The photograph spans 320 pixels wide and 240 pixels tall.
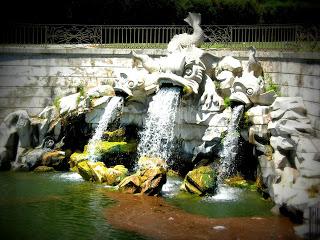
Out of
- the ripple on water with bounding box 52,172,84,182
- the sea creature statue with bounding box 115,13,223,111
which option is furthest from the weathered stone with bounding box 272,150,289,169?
Answer: the ripple on water with bounding box 52,172,84,182

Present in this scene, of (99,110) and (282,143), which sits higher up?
(99,110)

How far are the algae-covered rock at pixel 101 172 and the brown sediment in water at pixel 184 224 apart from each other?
6.13 ft

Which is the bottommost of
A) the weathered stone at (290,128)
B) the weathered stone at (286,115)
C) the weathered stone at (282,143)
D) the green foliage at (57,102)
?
the weathered stone at (282,143)

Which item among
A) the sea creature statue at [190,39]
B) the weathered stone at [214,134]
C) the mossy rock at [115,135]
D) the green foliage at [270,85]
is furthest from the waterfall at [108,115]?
the green foliage at [270,85]

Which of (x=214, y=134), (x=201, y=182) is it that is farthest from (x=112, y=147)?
(x=201, y=182)

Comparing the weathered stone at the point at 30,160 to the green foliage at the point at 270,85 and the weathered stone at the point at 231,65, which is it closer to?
the weathered stone at the point at 231,65

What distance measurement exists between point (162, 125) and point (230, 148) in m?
2.24

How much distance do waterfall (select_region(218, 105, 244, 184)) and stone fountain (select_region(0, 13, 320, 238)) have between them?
90mm

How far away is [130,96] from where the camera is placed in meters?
16.6

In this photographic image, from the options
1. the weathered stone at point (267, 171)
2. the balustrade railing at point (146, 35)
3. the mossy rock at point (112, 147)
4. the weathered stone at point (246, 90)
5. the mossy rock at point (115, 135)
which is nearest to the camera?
the weathered stone at point (267, 171)

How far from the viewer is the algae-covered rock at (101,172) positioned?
47.9 feet

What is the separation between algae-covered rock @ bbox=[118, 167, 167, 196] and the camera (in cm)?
1344

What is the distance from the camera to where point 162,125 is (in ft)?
52.8

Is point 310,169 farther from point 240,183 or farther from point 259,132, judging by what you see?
point 240,183
